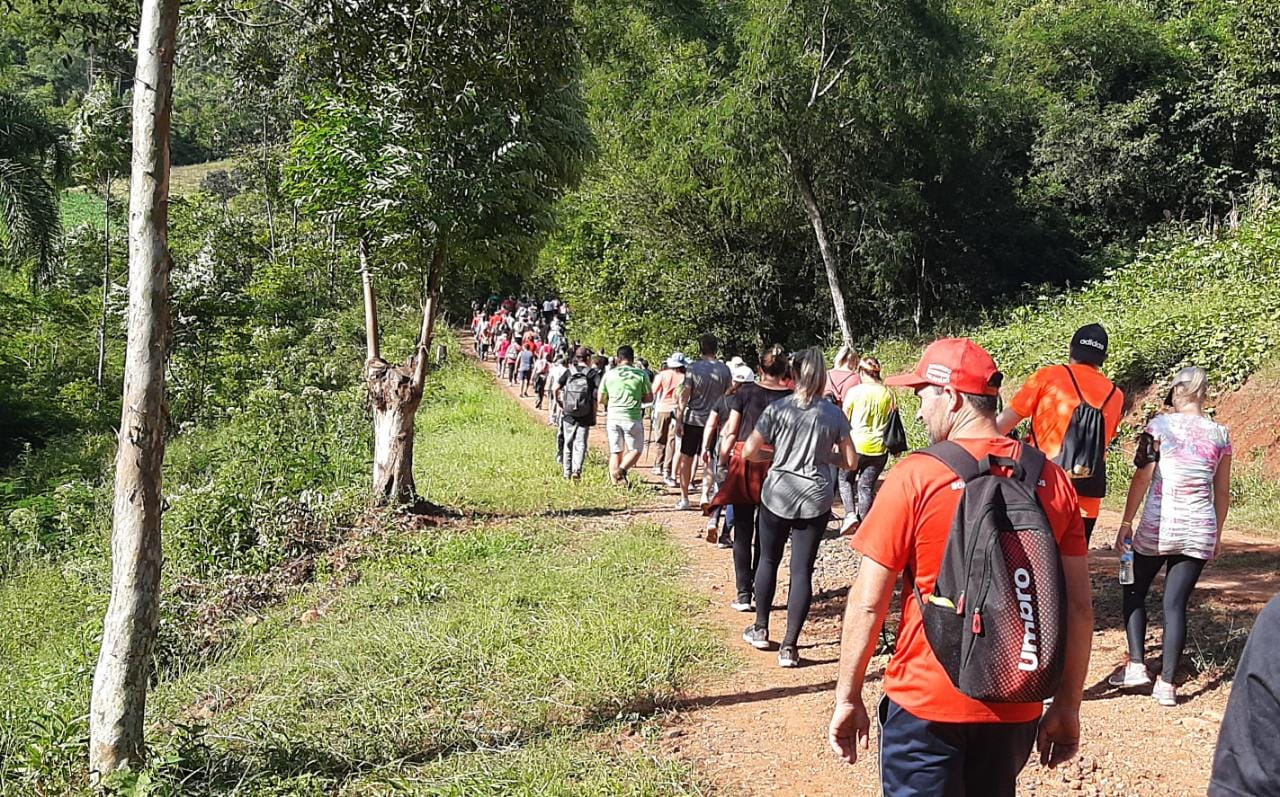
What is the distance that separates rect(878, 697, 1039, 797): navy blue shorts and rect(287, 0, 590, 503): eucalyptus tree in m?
5.59

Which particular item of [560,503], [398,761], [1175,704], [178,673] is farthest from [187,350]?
[1175,704]

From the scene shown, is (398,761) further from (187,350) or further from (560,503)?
(187,350)

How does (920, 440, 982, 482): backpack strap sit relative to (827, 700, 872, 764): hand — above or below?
above

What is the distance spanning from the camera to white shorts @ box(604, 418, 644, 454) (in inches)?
428

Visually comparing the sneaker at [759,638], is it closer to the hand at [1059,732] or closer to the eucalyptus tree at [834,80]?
the hand at [1059,732]

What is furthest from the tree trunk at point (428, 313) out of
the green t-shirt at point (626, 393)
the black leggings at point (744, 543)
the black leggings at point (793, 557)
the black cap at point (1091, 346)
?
the black cap at point (1091, 346)

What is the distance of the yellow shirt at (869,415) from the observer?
776 cm

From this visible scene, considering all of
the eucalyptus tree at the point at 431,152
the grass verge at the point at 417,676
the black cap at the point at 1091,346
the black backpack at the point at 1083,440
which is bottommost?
the grass verge at the point at 417,676

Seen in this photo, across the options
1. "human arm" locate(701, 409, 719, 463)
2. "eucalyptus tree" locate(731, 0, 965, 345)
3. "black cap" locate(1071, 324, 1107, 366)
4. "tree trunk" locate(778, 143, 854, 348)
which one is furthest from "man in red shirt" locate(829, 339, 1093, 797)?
"tree trunk" locate(778, 143, 854, 348)

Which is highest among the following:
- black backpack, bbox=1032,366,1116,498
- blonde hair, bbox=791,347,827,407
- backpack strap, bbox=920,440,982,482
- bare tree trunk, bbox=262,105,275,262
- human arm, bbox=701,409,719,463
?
bare tree trunk, bbox=262,105,275,262

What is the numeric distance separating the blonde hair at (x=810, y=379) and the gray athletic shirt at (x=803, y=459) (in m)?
0.04

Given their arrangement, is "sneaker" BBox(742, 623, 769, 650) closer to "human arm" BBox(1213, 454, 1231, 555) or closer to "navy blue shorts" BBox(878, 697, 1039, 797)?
"human arm" BBox(1213, 454, 1231, 555)

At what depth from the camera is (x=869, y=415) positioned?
25.5 feet

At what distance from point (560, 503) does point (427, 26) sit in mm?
5346
